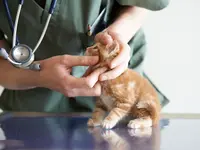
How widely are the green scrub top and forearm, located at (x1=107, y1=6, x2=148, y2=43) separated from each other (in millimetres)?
27

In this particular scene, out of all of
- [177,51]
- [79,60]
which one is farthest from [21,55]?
[177,51]

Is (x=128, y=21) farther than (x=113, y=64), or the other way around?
(x=128, y=21)

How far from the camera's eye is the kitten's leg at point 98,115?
0.68 meters

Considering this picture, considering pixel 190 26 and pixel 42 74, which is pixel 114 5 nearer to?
pixel 42 74

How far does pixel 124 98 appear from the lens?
26.1 inches

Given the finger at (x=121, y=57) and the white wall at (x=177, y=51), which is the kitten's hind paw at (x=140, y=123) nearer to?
the finger at (x=121, y=57)

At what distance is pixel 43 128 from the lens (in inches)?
26.4

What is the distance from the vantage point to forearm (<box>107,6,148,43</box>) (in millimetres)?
791

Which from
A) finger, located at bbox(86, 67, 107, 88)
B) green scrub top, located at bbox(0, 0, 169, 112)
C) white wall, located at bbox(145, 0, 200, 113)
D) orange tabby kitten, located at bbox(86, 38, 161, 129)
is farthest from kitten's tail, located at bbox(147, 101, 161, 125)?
white wall, located at bbox(145, 0, 200, 113)

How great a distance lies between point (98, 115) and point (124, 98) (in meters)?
0.06

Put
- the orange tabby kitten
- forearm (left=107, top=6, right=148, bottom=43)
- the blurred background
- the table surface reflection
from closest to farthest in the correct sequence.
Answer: the table surface reflection → the orange tabby kitten → forearm (left=107, top=6, right=148, bottom=43) → the blurred background

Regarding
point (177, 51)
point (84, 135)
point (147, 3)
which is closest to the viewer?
point (84, 135)

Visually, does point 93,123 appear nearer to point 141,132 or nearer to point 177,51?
point 141,132

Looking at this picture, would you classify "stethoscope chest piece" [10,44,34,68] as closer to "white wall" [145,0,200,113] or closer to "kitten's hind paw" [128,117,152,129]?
"kitten's hind paw" [128,117,152,129]
